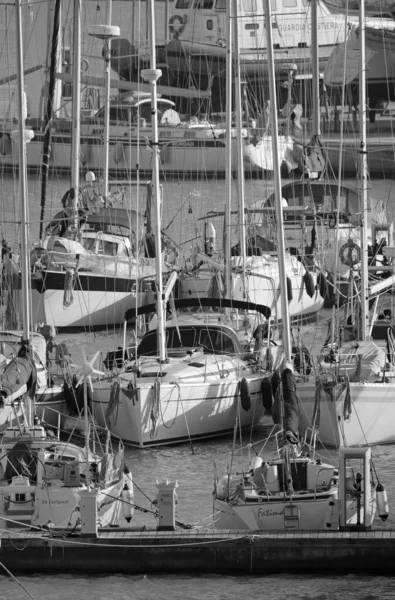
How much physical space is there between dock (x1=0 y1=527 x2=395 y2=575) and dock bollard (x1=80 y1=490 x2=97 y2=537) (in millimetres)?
86

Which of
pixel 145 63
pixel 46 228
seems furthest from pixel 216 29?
pixel 46 228

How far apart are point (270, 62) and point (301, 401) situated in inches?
235

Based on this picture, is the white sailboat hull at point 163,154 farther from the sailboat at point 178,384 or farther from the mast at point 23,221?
the mast at point 23,221

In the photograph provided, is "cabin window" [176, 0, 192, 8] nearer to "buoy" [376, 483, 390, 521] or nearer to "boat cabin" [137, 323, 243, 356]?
"boat cabin" [137, 323, 243, 356]

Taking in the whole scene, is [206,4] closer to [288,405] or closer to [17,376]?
[288,405]

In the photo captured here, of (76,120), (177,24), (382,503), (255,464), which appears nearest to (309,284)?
(76,120)

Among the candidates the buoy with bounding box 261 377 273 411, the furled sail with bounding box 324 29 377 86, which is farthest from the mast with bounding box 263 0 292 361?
the furled sail with bounding box 324 29 377 86

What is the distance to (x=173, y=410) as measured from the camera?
92.1ft

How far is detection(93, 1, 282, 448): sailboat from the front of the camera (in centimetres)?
2789

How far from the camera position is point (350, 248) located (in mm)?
35969

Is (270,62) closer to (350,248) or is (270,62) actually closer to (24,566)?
(350,248)

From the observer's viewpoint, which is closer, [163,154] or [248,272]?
[248,272]

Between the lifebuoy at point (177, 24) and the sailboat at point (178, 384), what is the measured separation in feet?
210

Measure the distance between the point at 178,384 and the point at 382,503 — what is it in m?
6.27
